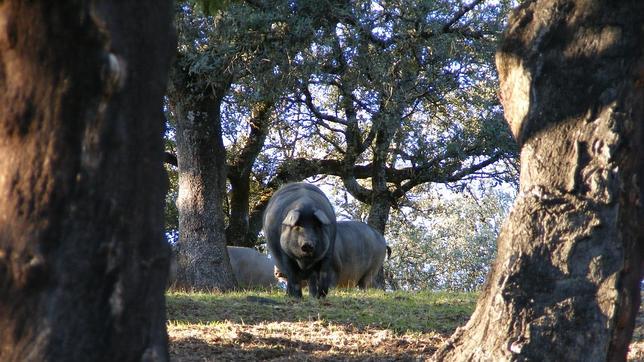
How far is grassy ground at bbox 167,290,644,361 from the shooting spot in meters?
7.55

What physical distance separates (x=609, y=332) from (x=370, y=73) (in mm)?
10901

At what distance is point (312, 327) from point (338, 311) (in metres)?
1.14

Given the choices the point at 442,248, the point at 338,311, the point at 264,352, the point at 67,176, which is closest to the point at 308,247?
the point at 338,311

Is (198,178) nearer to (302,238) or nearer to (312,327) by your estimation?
(302,238)

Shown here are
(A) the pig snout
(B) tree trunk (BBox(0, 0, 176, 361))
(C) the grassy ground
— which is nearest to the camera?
(B) tree trunk (BBox(0, 0, 176, 361))

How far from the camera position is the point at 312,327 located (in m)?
8.66

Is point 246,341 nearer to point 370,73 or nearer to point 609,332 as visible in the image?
point 609,332

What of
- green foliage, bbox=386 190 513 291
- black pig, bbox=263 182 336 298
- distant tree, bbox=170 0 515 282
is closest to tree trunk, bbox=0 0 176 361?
distant tree, bbox=170 0 515 282

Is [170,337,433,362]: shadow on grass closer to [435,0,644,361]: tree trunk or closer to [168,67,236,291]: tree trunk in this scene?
[435,0,644,361]: tree trunk

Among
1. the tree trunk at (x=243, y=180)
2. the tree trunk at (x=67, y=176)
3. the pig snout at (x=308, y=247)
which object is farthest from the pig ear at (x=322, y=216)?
the tree trunk at (x=67, y=176)

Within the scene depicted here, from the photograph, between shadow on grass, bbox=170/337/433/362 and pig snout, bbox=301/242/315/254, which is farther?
pig snout, bbox=301/242/315/254

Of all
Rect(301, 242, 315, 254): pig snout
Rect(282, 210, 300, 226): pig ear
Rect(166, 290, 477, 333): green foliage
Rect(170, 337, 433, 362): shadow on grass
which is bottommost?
Rect(170, 337, 433, 362): shadow on grass

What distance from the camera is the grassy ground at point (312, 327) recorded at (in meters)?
7.55

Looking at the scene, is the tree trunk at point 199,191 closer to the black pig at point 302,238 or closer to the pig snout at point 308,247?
the black pig at point 302,238
